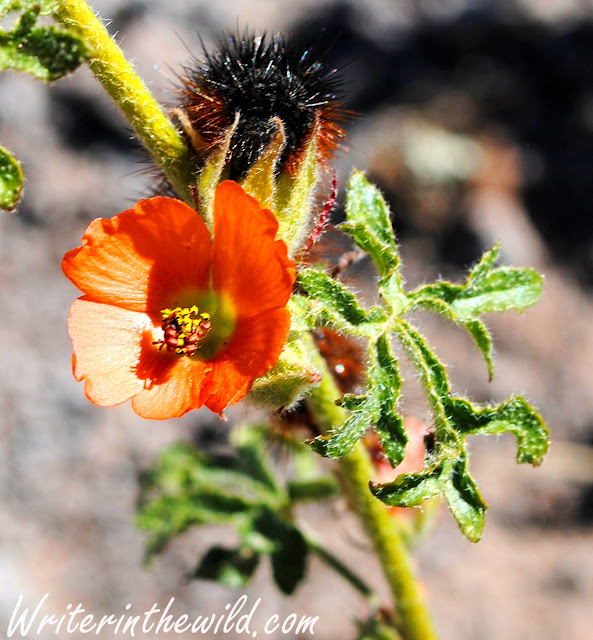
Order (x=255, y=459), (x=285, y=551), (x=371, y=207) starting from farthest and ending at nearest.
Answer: (x=255, y=459), (x=285, y=551), (x=371, y=207)

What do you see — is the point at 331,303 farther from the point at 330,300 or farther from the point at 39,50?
the point at 39,50

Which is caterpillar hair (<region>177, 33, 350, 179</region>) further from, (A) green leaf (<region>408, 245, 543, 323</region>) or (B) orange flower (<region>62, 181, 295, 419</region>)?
(A) green leaf (<region>408, 245, 543, 323</region>)

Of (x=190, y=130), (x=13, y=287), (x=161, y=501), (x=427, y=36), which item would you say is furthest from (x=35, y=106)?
(x=190, y=130)

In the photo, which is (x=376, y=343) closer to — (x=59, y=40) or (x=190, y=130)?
(x=190, y=130)

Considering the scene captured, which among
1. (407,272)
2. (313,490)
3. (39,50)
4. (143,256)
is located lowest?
(313,490)

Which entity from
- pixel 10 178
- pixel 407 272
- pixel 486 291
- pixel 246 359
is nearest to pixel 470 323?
pixel 486 291

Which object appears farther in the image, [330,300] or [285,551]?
[285,551]

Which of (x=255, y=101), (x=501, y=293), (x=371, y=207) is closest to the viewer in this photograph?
(x=255, y=101)
